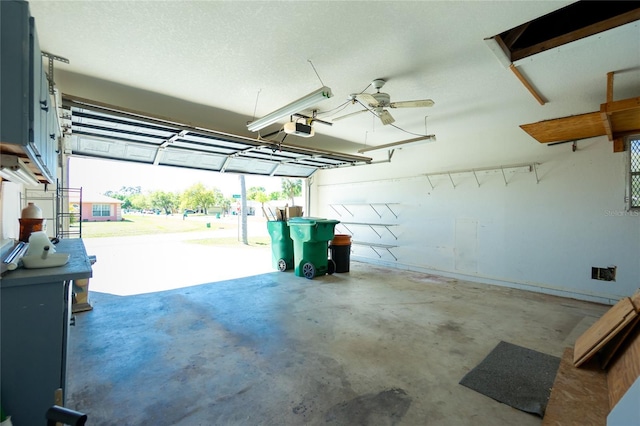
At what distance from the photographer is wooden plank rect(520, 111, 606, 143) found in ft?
10.8

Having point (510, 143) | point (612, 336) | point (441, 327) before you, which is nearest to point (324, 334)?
point (441, 327)

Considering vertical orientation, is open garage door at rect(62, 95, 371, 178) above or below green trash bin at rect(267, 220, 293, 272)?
above

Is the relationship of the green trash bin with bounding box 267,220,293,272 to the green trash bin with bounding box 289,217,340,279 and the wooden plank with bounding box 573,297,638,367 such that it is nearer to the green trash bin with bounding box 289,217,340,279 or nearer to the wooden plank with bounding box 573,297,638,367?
the green trash bin with bounding box 289,217,340,279

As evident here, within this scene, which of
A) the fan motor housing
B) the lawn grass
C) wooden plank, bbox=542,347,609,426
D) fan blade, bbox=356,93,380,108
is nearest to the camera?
wooden plank, bbox=542,347,609,426

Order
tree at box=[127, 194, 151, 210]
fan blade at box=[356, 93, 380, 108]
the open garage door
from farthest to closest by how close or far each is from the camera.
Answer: tree at box=[127, 194, 151, 210], the open garage door, fan blade at box=[356, 93, 380, 108]

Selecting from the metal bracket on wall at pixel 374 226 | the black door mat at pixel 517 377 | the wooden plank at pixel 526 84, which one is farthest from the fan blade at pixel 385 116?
the metal bracket on wall at pixel 374 226

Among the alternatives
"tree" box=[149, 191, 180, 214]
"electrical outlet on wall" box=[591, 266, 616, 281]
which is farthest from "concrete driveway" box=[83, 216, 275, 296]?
"tree" box=[149, 191, 180, 214]

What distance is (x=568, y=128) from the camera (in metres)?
3.63

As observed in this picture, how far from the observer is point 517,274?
4.86 metres

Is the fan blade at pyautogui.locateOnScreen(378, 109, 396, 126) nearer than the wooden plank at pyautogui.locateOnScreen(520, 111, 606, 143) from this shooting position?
Yes

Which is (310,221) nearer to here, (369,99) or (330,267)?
(330,267)

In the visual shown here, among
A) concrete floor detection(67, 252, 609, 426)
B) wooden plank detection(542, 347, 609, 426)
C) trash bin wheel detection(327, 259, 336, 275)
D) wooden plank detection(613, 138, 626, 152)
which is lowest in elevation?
concrete floor detection(67, 252, 609, 426)

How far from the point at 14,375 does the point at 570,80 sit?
514 centimetres

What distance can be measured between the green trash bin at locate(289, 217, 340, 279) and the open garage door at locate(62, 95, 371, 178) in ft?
4.86
